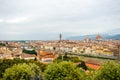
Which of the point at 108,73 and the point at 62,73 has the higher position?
the point at 108,73

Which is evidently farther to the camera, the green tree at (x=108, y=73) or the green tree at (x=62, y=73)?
the green tree at (x=62, y=73)

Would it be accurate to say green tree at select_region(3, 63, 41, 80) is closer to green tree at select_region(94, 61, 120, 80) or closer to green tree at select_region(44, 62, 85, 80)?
green tree at select_region(44, 62, 85, 80)

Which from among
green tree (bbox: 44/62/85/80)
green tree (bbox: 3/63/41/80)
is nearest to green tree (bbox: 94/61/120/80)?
green tree (bbox: 44/62/85/80)

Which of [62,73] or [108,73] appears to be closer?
[108,73]

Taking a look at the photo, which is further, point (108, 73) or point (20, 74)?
point (20, 74)

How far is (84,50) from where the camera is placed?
11500cm

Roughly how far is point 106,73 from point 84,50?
Result: 308 ft

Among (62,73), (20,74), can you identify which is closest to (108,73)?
(62,73)

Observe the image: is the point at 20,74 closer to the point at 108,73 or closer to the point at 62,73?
the point at 62,73

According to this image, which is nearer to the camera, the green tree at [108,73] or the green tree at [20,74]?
the green tree at [108,73]

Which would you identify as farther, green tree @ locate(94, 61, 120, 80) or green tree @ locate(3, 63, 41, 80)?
green tree @ locate(3, 63, 41, 80)

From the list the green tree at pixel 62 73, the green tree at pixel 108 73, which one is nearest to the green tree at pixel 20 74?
the green tree at pixel 62 73

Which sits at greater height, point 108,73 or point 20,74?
point 108,73

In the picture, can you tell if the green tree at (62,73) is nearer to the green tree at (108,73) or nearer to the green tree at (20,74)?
the green tree at (20,74)
